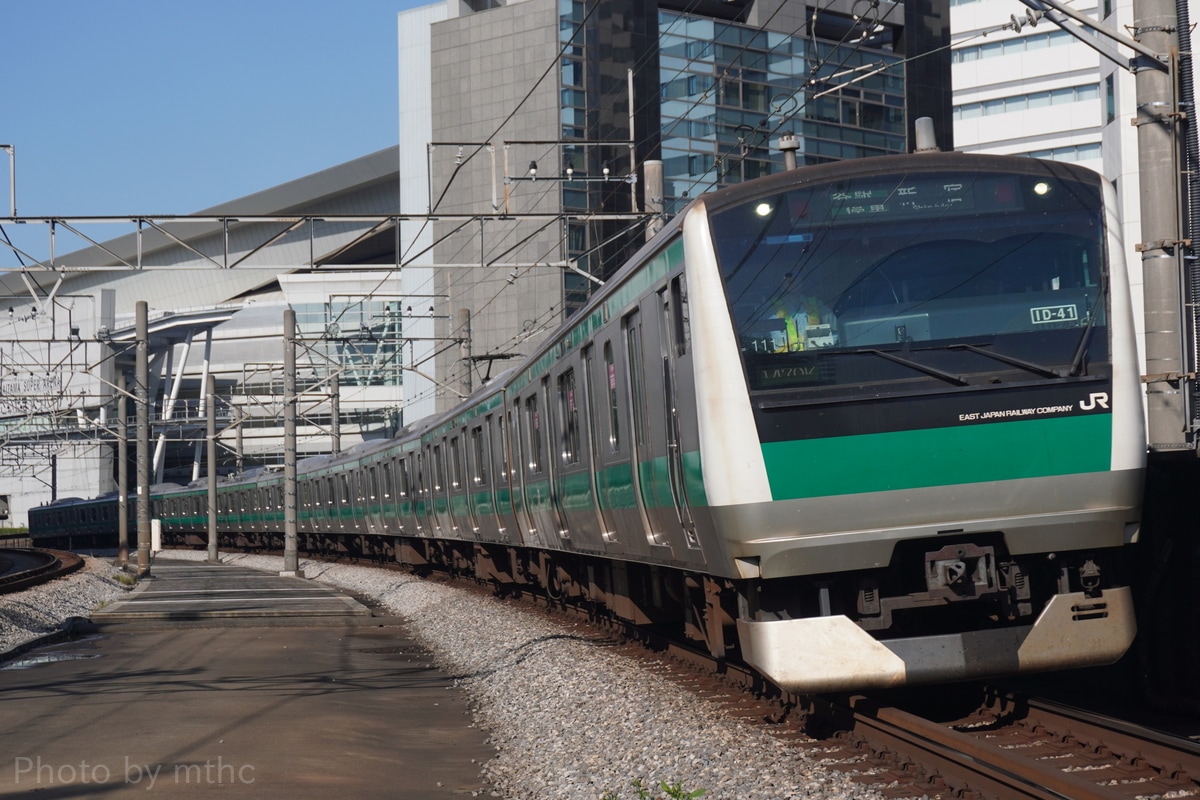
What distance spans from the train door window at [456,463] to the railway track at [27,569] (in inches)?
297

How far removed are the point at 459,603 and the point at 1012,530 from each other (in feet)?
42.0

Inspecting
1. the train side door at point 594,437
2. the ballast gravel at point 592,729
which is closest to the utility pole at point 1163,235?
the ballast gravel at point 592,729

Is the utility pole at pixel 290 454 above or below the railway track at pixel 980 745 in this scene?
above

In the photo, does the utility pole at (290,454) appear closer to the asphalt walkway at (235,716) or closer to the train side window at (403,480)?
the train side window at (403,480)

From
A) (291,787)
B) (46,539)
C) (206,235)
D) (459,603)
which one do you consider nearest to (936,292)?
(291,787)

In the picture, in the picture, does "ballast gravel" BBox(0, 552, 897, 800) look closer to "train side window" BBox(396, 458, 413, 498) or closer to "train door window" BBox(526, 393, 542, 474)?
"train door window" BBox(526, 393, 542, 474)

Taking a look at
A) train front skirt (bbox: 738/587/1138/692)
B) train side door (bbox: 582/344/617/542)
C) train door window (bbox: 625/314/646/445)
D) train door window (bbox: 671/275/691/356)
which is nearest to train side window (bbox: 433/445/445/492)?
train side door (bbox: 582/344/617/542)

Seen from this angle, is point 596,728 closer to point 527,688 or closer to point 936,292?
point 527,688

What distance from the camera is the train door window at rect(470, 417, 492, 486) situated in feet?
58.8

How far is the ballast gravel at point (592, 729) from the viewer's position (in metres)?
6.64

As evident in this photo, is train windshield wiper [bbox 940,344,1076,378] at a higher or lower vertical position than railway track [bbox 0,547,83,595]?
higher

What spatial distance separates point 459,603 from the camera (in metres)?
19.1

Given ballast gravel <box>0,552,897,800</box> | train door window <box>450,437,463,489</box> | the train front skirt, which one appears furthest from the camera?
train door window <box>450,437,463,489</box>

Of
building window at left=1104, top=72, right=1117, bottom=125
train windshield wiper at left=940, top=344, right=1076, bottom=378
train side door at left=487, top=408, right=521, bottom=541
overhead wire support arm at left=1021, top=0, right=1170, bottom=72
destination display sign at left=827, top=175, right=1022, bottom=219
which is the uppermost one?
building window at left=1104, top=72, right=1117, bottom=125
